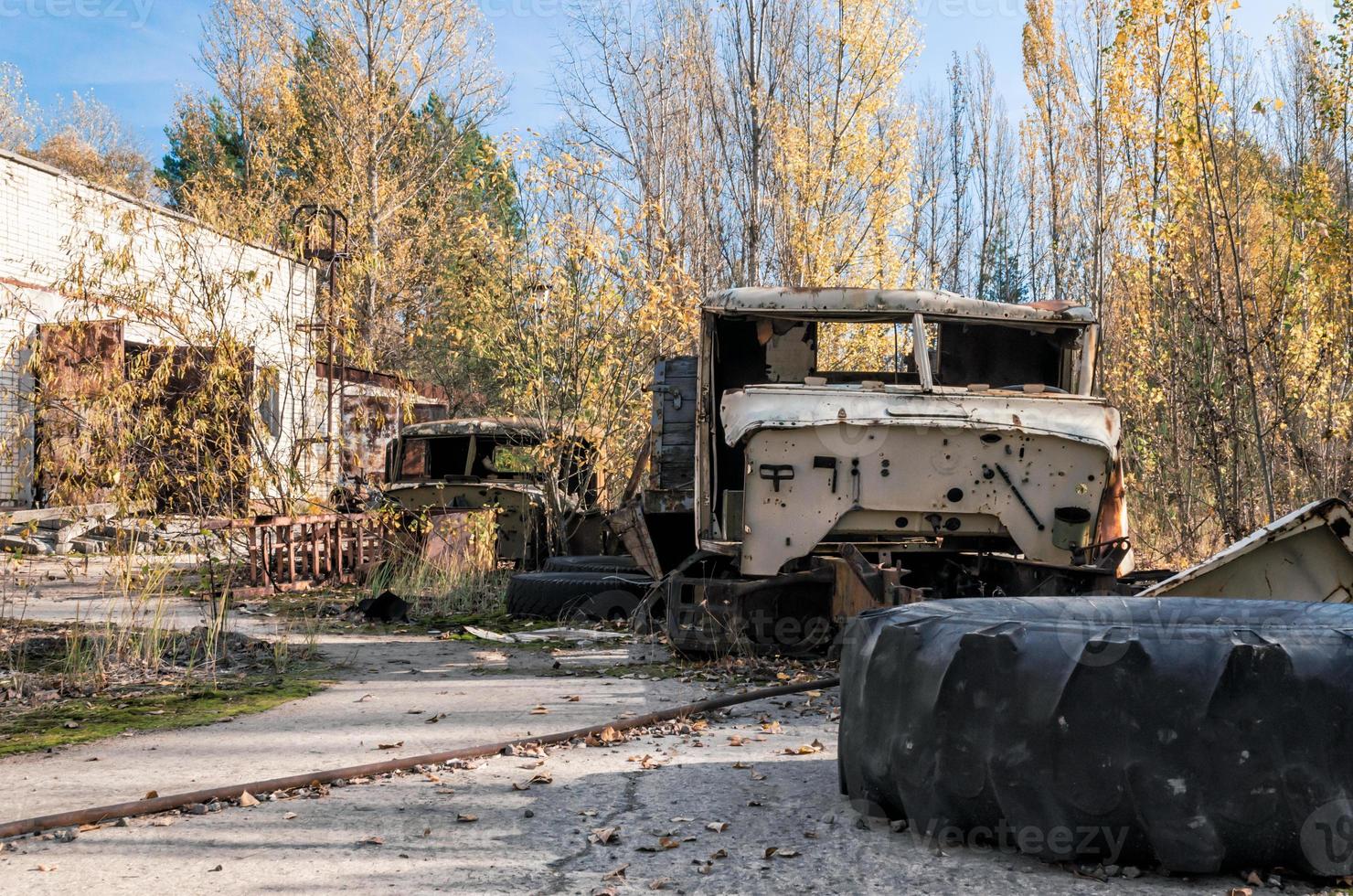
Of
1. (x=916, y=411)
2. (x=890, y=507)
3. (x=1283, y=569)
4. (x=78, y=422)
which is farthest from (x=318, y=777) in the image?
(x=78, y=422)

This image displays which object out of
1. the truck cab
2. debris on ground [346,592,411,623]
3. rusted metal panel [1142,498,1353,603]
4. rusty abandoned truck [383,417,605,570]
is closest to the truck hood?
the truck cab

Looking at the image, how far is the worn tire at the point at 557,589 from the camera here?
8.77 m

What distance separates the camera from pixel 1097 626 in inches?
126

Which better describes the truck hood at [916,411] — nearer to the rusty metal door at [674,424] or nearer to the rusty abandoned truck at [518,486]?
the rusty metal door at [674,424]

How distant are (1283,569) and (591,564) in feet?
20.1

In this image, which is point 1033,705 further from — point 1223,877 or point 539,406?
point 539,406

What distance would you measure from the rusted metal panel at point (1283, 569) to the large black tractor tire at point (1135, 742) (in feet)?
4.51

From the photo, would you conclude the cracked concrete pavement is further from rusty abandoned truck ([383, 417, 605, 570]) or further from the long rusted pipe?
rusty abandoned truck ([383, 417, 605, 570])

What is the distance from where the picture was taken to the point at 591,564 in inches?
392

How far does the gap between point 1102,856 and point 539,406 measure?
9258 mm

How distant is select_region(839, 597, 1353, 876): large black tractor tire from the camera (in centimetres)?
287

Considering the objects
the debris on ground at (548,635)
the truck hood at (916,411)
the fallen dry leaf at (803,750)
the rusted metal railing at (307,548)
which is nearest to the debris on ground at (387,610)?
the debris on ground at (548,635)

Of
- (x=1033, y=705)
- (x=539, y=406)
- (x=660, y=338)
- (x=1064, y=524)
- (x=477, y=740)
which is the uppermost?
(x=660, y=338)

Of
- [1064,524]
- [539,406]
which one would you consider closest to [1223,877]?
[1064,524]
